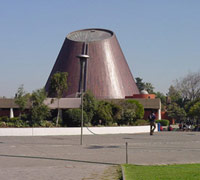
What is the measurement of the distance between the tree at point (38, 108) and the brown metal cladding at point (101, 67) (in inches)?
644

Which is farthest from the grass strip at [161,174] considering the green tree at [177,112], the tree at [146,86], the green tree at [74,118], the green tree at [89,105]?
the tree at [146,86]

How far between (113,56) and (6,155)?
32.8 m

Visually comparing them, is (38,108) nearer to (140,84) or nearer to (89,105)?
(89,105)

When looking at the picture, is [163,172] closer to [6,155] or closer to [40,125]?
[6,155]

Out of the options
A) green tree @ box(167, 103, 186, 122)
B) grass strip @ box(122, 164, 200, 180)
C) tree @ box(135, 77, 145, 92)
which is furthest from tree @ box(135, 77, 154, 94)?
grass strip @ box(122, 164, 200, 180)

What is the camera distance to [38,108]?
22516mm

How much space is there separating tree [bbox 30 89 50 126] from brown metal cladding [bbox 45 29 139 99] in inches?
644

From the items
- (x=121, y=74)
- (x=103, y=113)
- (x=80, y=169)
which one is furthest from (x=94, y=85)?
(x=80, y=169)

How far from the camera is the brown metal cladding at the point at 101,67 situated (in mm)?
39906

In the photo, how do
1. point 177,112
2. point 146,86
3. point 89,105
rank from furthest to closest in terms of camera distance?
point 146,86, point 177,112, point 89,105

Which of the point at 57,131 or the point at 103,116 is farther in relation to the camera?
the point at 103,116

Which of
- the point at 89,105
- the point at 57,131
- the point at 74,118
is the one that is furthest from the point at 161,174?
the point at 89,105

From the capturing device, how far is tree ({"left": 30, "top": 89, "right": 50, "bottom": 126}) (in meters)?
22.2

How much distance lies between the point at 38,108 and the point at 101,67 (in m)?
19.2
